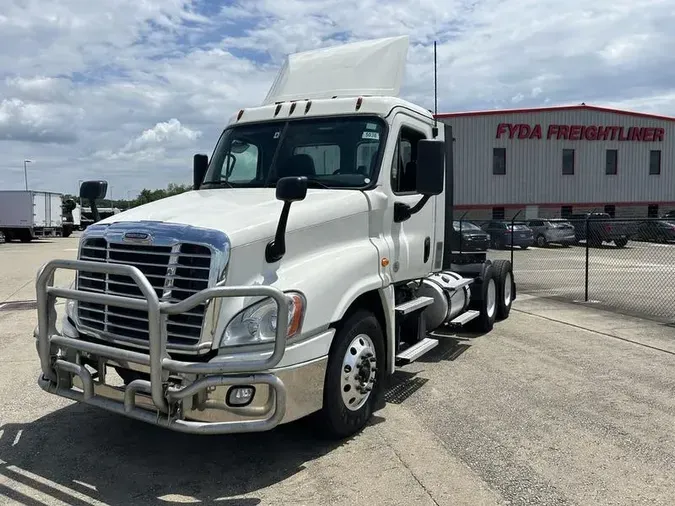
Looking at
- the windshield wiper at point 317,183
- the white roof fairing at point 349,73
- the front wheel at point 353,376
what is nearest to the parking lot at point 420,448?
the front wheel at point 353,376

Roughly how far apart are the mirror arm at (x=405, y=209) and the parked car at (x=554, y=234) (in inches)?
933

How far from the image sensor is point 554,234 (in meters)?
28.2

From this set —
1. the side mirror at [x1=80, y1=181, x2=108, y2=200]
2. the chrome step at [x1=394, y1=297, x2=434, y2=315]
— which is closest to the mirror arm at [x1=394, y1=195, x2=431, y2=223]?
the chrome step at [x1=394, y1=297, x2=434, y2=315]

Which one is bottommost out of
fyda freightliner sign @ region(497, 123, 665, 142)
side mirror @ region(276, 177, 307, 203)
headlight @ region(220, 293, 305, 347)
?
headlight @ region(220, 293, 305, 347)

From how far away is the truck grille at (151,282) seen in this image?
12.5ft

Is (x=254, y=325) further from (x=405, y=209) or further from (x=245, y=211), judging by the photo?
(x=405, y=209)

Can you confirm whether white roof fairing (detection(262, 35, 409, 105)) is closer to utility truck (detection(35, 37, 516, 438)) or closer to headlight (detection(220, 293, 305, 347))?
utility truck (detection(35, 37, 516, 438))

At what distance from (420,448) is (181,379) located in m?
1.88

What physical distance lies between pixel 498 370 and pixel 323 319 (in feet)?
11.0

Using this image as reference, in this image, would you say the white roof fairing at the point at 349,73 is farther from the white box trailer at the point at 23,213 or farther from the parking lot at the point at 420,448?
the white box trailer at the point at 23,213

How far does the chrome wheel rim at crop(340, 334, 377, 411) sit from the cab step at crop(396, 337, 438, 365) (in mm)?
600

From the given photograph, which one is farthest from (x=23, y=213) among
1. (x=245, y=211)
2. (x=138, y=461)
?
(x=245, y=211)

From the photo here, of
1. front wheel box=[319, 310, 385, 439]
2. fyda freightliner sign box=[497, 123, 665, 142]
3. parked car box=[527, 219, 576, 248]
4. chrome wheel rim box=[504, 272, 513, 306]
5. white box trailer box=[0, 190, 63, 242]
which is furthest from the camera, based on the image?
fyda freightliner sign box=[497, 123, 665, 142]

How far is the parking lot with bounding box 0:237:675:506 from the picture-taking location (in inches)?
151
